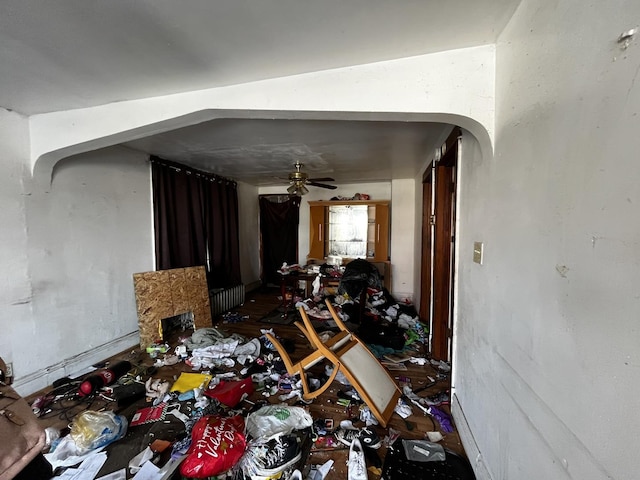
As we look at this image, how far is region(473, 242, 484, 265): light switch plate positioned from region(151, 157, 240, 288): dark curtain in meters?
3.58

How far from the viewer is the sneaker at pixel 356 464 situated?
4.84 feet

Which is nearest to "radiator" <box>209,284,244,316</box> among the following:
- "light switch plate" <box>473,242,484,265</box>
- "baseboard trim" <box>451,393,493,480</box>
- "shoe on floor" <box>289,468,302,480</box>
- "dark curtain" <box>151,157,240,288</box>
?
"dark curtain" <box>151,157,240,288</box>

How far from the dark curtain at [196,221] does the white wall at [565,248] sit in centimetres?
372

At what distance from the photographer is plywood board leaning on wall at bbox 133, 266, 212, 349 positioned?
321 centimetres

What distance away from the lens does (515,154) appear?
108 cm

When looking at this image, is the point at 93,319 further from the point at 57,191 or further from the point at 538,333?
the point at 538,333

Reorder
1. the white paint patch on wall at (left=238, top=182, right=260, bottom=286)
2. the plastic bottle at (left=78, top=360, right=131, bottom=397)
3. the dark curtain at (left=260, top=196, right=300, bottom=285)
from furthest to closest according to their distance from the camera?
the dark curtain at (left=260, top=196, right=300, bottom=285)
the white paint patch on wall at (left=238, top=182, right=260, bottom=286)
the plastic bottle at (left=78, top=360, right=131, bottom=397)

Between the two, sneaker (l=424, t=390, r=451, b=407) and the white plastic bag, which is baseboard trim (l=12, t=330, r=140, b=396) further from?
sneaker (l=424, t=390, r=451, b=407)

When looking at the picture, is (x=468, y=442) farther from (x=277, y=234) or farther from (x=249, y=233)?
(x=249, y=233)

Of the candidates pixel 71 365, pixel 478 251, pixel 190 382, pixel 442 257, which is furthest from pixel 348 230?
pixel 71 365

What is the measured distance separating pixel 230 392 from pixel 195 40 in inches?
91.3

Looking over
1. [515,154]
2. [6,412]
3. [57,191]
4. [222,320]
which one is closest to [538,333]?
[515,154]

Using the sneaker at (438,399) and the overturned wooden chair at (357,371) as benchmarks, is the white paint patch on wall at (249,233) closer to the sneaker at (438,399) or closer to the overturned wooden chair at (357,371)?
the overturned wooden chair at (357,371)

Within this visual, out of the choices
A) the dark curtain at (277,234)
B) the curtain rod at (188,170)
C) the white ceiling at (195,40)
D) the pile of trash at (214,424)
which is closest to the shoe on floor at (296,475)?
the pile of trash at (214,424)
